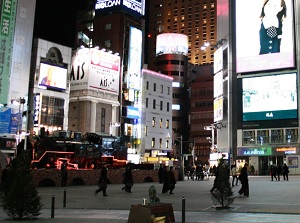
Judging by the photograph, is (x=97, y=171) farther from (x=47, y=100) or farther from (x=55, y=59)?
(x=55, y=59)

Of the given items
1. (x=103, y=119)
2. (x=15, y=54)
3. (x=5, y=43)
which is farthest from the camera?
(x=103, y=119)

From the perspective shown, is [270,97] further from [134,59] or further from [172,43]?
[172,43]

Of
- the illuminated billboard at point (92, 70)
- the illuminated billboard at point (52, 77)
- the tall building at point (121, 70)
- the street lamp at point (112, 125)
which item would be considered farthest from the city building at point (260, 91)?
the illuminated billboard at point (52, 77)

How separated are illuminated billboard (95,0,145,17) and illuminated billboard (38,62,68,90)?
19.5 meters

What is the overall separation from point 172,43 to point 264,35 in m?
46.9

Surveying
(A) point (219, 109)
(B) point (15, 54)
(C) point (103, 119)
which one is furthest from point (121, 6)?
(B) point (15, 54)

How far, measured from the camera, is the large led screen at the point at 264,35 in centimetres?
6694

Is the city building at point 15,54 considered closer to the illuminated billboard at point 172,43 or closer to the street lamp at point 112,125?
the street lamp at point 112,125

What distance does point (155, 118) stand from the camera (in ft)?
261

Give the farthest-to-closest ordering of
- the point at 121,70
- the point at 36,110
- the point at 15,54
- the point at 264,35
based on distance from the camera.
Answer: the point at 121,70, the point at 264,35, the point at 36,110, the point at 15,54

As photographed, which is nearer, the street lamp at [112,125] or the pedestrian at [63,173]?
the pedestrian at [63,173]

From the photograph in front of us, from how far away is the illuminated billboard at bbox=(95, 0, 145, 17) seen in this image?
74.1 meters

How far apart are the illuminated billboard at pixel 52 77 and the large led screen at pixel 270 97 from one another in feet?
97.8

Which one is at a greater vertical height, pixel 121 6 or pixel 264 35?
pixel 121 6
